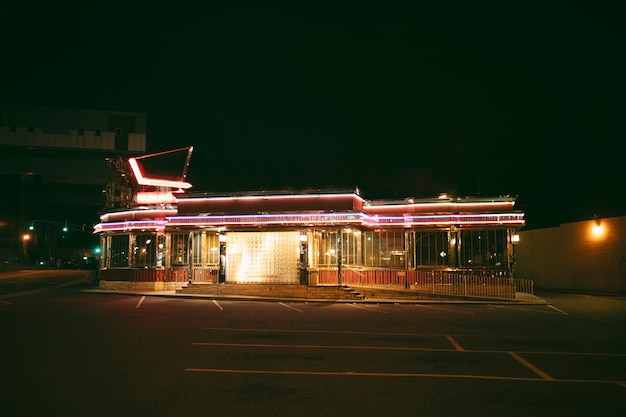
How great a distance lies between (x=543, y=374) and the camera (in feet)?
32.7

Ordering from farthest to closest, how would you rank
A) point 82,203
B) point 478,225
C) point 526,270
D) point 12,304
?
point 82,203
point 526,270
point 478,225
point 12,304

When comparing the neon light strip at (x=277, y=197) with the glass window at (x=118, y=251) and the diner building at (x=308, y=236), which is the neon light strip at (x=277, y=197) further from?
the glass window at (x=118, y=251)

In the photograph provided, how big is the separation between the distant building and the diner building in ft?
122

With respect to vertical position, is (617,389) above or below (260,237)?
below

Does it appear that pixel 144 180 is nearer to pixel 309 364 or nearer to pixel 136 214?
pixel 136 214

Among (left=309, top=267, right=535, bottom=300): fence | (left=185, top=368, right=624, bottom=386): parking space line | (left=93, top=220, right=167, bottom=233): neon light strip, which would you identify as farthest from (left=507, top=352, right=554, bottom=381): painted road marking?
(left=93, top=220, right=167, bottom=233): neon light strip

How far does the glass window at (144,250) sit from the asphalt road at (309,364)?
13.5 meters

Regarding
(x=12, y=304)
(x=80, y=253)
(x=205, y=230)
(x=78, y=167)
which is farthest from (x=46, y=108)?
(x=12, y=304)

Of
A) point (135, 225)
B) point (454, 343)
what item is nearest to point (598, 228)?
point (454, 343)

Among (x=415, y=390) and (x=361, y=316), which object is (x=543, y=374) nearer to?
(x=415, y=390)

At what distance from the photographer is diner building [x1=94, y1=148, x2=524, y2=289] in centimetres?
2952

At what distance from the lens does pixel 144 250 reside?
33875 millimetres

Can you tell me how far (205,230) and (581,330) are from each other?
2092 centimetres

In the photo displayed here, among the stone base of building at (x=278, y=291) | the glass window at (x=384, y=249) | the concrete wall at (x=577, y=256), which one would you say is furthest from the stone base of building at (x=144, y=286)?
the concrete wall at (x=577, y=256)
